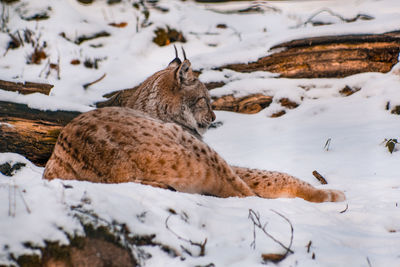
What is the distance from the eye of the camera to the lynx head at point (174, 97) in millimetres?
3721

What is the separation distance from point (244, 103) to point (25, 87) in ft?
9.60

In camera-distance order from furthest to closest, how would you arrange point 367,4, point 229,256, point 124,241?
point 367,4 < point 229,256 < point 124,241

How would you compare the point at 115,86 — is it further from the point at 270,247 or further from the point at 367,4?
the point at 367,4

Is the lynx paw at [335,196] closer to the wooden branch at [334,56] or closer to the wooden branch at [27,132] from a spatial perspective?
the wooden branch at [27,132]

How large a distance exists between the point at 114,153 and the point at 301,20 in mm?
8150

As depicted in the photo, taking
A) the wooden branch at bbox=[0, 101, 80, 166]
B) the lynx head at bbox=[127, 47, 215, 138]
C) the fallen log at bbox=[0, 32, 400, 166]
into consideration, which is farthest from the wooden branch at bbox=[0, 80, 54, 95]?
the lynx head at bbox=[127, 47, 215, 138]

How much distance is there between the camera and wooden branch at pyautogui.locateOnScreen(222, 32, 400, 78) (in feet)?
18.5

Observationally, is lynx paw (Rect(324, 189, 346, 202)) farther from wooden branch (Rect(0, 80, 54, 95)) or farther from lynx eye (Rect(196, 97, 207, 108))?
wooden branch (Rect(0, 80, 54, 95))

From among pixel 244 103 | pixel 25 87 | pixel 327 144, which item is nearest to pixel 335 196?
pixel 327 144

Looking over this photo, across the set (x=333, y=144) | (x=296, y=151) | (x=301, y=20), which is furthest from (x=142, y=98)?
(x=301, y=20)

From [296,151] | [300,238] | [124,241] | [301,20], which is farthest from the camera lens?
[301,20]

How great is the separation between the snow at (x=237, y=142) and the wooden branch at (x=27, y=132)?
13 centimetres

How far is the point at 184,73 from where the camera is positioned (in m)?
3.81

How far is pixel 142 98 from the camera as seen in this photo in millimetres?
3811
